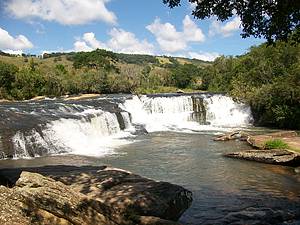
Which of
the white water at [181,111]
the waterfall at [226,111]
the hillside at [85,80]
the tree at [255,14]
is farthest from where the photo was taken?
the hillside at [85,80]

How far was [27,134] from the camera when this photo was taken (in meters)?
19.9

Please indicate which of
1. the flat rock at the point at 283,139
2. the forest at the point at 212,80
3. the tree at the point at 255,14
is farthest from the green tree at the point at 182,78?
the tree at the point at 255,14

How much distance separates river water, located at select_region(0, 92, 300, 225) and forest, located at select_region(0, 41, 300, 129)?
4.02m

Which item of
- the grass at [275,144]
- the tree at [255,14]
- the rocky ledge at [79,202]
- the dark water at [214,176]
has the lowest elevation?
the dark water at [214,176]

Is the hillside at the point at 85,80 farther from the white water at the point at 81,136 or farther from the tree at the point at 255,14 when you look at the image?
the tree at the point at 255,14

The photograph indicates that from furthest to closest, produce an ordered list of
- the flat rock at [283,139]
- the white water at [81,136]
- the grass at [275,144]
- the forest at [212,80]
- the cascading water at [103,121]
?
the forest at [212,80], the cascading water at [103,121], the white water at [81,136], the flat rock at [283,139], the grass at [275,144]

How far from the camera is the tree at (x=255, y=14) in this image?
7867 mm

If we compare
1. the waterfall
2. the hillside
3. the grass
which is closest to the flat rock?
the grass

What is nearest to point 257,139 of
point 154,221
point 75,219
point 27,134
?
point 27,134

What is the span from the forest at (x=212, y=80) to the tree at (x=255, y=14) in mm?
397

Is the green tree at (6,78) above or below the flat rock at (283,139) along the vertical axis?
above

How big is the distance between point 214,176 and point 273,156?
11.1 feet

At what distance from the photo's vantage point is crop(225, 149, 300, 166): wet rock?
619 inches

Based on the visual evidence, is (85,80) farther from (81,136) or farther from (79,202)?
(79,202)
